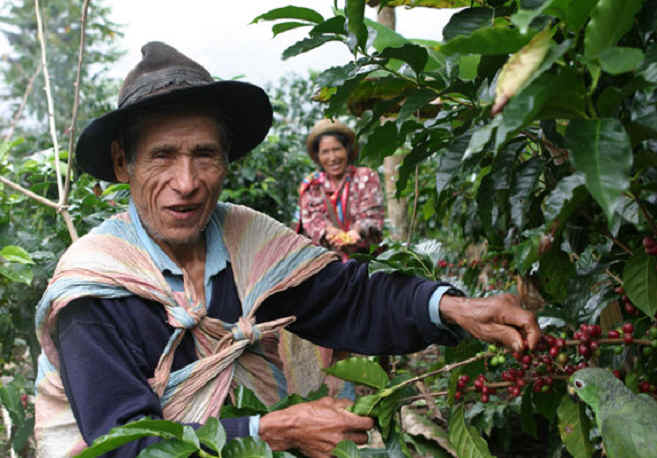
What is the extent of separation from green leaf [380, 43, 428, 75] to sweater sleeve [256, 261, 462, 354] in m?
0.70

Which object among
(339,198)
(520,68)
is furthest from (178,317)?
(339,198)

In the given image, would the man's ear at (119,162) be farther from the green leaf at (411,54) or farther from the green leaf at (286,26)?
the green leaf at (411,54)

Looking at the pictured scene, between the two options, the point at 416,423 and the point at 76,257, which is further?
the point at 76,257

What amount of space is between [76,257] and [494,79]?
4.09ft

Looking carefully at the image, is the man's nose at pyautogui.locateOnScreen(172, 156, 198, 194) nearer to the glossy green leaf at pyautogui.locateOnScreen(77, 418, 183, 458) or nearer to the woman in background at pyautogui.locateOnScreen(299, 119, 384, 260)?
the glossy green leaf at pyautogui.locateOnScreen(77, 418, 183, 458)

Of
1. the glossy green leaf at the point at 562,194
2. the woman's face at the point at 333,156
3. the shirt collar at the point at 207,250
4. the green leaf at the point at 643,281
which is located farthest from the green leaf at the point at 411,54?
the woman's face at the point at 333,156

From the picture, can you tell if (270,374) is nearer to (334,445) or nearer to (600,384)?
(334,445)

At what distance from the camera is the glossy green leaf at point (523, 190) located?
1.19 meters

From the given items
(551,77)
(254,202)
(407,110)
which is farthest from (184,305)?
(254,202)

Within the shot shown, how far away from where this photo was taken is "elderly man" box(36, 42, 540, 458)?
59.3 inches

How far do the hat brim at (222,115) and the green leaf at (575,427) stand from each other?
1.27 m

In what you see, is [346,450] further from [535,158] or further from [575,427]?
[535,158]

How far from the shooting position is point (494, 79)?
1067mm

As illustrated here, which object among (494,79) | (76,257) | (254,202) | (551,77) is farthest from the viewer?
(254,202)
